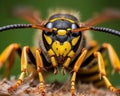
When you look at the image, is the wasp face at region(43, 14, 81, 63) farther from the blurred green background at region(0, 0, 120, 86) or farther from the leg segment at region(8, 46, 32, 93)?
the blurred green background at region(0, 0, 120, 86)

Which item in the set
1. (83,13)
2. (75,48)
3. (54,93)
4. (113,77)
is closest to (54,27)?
(75,48)

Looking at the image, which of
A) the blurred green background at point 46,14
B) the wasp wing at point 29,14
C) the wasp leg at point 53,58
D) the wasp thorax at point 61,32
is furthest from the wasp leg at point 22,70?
the blurred green background at point 46,14

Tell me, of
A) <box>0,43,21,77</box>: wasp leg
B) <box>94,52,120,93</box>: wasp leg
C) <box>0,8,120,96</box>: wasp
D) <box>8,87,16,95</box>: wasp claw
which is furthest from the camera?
<box>0,43,21,77</box>: wasp leg

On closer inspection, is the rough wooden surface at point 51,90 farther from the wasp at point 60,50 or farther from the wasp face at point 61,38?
the wasp face at point 61,38

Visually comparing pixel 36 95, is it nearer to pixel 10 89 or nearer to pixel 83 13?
pixel 10 89

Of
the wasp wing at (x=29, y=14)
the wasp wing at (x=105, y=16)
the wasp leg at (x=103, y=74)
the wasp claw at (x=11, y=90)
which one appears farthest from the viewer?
the wasp wing at (x=105, y=16)

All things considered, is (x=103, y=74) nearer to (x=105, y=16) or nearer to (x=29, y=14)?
(x=105, y=16)

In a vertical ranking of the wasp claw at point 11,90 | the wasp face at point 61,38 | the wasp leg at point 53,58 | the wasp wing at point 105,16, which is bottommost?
the wasp claw at point 11,90

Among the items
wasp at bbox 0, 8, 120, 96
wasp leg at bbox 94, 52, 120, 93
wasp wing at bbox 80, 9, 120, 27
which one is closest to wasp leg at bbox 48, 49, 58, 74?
wasp at bbox 0, 8, 120, 96

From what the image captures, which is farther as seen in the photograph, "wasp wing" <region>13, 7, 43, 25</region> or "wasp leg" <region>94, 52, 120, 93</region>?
"wasp wing" <region>13, 7, 43, 25</region>
